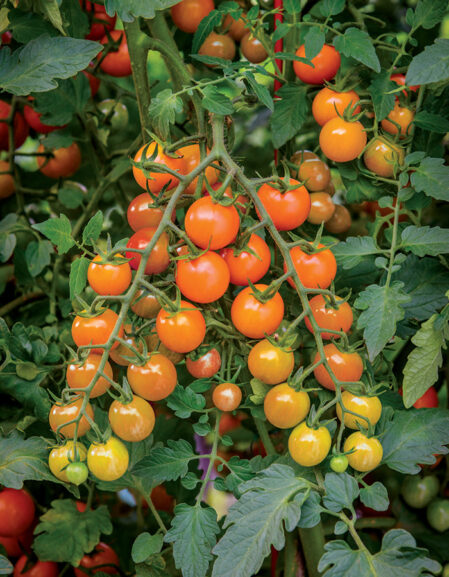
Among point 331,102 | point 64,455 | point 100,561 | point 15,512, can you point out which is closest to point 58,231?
point 64,455

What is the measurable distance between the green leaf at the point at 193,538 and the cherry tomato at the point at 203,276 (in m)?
0.22

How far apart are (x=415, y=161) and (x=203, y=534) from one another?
43 centimetres

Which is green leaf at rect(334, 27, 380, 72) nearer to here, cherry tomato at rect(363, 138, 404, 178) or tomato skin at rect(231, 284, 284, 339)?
cherry tomato at rect(363, 138, 404, 178)

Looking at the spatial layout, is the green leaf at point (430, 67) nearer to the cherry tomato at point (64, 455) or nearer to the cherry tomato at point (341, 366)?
the cherry tomato at point (341, 366)

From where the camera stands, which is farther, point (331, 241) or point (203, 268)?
point (331, 241)

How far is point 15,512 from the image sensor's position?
0.82 metres

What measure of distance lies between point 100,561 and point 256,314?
0.56 meters

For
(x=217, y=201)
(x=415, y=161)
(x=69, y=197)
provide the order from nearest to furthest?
1. (x=217, y=201)
2. (x=415, y=161)
3. (x=69, y=197)

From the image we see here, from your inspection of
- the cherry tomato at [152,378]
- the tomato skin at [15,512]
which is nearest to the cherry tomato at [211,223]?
the cherry tomato at [152,378]

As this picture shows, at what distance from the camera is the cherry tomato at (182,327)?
541mm

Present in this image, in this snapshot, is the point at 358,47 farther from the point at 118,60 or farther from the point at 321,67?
the point at 118,60

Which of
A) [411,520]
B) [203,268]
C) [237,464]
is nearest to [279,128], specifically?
[203,268]

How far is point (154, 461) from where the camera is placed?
0.62 metres

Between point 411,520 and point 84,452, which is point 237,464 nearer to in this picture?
point 84,452
